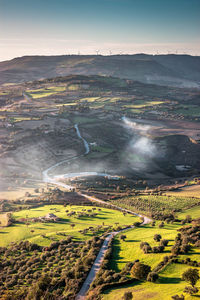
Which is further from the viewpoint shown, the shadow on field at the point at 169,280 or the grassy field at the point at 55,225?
the grassy field at the point at 55,225

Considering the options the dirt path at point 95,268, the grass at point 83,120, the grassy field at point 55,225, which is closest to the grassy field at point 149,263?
the dirt path at point 95,268

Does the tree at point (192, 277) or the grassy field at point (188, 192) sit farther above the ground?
the tree at point (192, 277)

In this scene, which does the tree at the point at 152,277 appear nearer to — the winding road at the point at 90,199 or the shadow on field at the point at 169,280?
the shadow on field at the point at 169,280

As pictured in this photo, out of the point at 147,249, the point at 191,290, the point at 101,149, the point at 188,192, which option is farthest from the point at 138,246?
the point at 101,149

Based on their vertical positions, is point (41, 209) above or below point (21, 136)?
below

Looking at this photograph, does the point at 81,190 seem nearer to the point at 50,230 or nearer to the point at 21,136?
the point at 50,230

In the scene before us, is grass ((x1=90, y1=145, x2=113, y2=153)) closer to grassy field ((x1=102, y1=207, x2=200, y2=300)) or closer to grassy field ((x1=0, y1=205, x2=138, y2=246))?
grassy field ((x1=0, y1=205, x2=138, y2=246))

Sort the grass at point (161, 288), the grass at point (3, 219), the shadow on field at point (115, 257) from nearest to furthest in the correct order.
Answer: the grass at point (161, 288)
the shadow on field at point (115, 257)
the grass at point (3, 219)

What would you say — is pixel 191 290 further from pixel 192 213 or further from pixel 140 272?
pixel 192 213

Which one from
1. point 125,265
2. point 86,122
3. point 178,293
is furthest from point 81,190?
point 86,122
